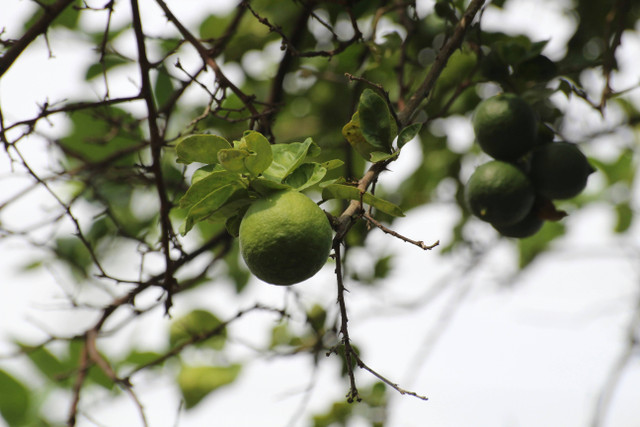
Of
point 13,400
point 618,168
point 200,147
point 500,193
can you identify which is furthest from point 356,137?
point 618,168

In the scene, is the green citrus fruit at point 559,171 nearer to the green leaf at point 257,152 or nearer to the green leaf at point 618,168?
the green leaf at point 257,152

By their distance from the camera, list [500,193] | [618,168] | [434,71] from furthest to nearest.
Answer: [618,168]
[500,193]
[434,71]

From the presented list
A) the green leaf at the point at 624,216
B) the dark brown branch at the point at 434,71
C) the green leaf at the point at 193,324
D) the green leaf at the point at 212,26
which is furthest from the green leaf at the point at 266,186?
the green leaf at the point at 624,216

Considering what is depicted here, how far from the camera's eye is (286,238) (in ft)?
3.09

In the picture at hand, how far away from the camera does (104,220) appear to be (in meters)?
2.23

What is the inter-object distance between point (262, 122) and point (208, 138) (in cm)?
50

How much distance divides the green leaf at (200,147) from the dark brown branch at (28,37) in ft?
1.43

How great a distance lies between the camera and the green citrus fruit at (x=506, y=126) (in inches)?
54.0

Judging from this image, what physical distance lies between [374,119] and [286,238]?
10.9 inches

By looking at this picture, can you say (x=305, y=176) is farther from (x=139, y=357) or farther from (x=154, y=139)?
(x=139, y=357)

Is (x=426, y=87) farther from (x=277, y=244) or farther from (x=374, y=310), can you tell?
(x=374, y=310)

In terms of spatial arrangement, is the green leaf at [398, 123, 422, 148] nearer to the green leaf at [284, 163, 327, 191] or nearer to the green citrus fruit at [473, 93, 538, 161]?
the green leaf at [284, 163, 327, 191]


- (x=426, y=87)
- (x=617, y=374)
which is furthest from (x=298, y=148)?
(x=617, y=374)

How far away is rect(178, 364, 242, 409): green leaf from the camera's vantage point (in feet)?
7.27
